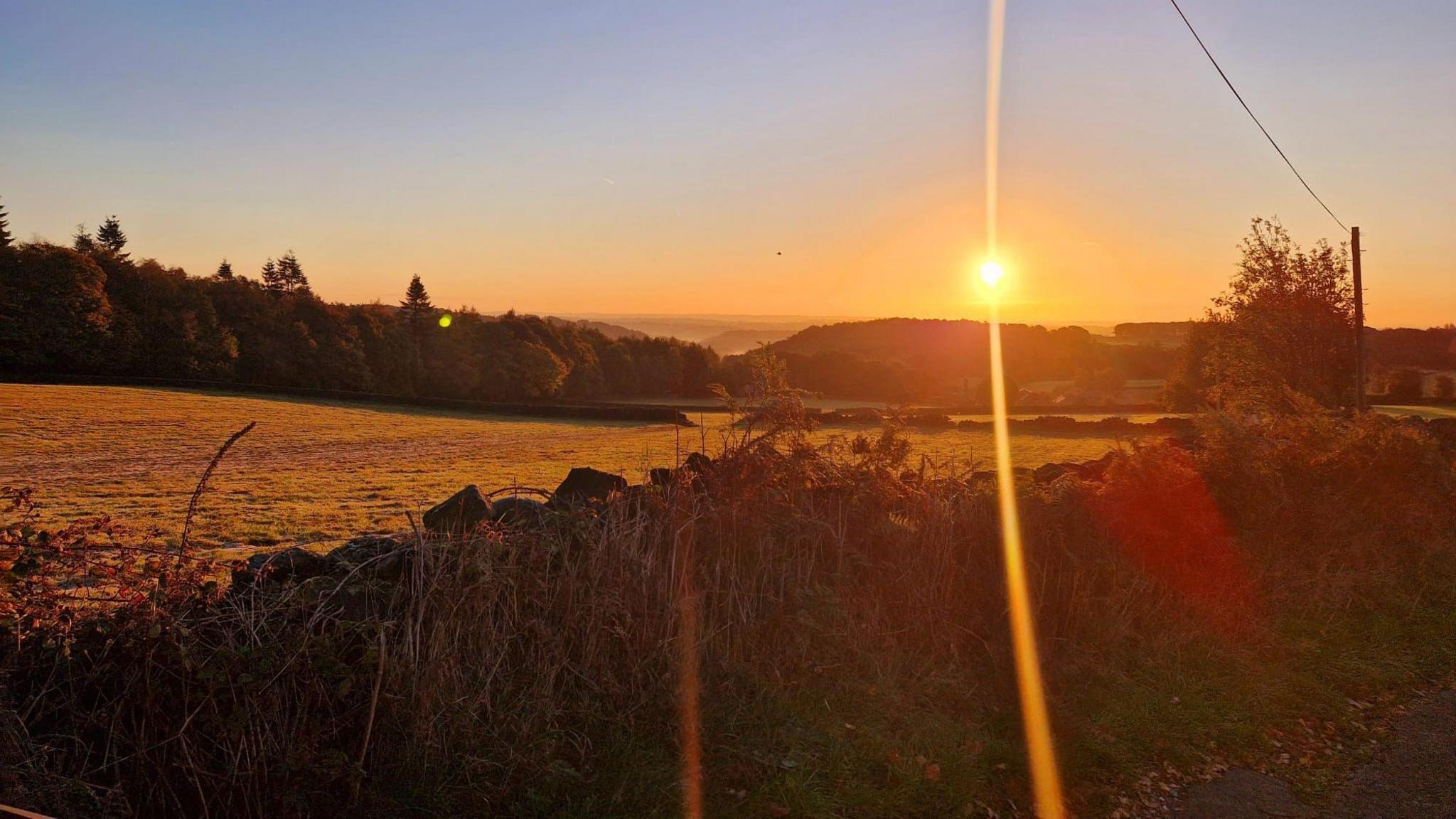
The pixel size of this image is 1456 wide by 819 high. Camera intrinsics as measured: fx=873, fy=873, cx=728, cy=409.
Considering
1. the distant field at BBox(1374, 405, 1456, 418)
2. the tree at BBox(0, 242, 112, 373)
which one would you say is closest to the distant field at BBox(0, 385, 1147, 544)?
the tree at BBox(0, 242, 112, 373)

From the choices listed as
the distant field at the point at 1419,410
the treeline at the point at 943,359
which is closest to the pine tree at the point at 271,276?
the treeline at the point at 943,359

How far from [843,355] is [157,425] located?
199 feet

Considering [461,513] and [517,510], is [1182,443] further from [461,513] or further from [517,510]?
[461,513]

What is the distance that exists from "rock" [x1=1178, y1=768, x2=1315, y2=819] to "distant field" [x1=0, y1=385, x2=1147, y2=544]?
13.3 ft

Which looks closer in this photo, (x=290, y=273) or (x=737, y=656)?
(x=737, y=656)

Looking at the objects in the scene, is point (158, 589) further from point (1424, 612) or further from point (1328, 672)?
point (1424, 612)

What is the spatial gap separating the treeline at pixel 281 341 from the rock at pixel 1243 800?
189ft

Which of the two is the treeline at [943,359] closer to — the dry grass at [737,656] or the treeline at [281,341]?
the treeline at [281,341]

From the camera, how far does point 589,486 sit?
697 centimetres

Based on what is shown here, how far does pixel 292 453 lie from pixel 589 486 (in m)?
25.2

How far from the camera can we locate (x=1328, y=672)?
7137mm

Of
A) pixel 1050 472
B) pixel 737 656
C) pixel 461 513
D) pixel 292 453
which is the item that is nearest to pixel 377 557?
pixel 461 513

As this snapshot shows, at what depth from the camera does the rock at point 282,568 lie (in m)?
4.74

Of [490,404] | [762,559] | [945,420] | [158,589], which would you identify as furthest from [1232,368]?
[490,404]
